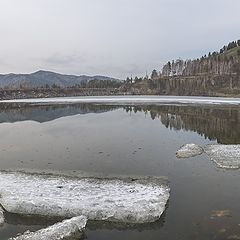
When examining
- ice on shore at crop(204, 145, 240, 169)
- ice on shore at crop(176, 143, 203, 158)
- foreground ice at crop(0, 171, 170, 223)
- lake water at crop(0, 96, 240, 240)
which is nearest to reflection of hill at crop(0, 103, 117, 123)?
lake water at crop(0, 96, 240, 240)

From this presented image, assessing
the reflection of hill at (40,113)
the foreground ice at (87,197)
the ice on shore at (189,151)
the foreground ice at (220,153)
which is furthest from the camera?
the reflection of hill at (40,113)

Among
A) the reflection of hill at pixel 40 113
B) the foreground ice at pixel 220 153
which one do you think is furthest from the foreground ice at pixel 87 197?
the reflection of hill at pixel 40 113

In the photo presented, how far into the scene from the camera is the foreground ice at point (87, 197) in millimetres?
17469

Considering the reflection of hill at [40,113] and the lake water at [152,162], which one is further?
the reflection of hill at [40,113]

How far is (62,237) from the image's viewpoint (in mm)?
14836

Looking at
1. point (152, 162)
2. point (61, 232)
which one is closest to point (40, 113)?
point (152, 162)

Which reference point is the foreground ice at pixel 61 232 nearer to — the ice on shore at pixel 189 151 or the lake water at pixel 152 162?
the lake water at pixel 152 162

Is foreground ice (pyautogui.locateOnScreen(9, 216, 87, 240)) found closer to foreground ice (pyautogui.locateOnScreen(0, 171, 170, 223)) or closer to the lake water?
the lake water

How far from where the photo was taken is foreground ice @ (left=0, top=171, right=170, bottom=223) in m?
17.5

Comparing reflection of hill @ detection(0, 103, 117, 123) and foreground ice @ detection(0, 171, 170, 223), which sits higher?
reflection of hill @ detection(0, 103, 117, 123)

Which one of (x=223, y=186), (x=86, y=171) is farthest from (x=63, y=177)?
(x=223, y=186)

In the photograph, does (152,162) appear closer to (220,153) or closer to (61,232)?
(220,153)

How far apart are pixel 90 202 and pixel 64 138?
22215mm

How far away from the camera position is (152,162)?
27953 millimetres
